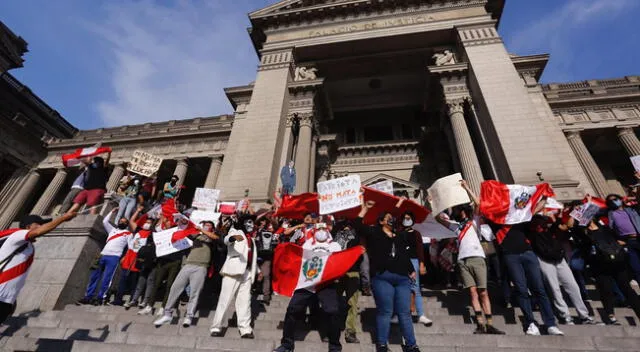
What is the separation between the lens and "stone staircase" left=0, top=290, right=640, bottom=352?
13.0 ft

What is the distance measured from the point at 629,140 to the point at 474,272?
20410 mm

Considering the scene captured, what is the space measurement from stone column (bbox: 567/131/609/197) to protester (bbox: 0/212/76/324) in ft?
69.1

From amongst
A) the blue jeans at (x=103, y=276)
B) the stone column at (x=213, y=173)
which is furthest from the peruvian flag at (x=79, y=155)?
the stone column at (x=213, y=173)

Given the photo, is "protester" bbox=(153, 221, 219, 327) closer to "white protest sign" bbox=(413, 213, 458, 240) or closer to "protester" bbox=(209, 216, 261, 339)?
"protester" bbox=(209, 216, 261, 339)

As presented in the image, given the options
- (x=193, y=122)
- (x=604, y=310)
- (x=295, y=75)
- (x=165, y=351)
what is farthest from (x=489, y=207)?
(x=193, y=122)

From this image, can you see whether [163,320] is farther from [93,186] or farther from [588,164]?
[588,164]

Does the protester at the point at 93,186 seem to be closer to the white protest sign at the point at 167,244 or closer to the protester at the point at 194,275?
the white protest sign at the point at 167,244

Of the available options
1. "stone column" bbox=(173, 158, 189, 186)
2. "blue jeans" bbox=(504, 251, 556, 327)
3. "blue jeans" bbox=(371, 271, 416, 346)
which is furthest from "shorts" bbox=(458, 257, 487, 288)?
"stone column" bbox=(173, 158, 189, 186)

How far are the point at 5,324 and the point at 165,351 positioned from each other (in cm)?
361

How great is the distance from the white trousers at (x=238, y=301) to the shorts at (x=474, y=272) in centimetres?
382

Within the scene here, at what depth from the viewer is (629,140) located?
1689 cm

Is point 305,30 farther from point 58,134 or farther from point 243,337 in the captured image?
point 58,134

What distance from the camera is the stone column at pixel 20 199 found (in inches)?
931

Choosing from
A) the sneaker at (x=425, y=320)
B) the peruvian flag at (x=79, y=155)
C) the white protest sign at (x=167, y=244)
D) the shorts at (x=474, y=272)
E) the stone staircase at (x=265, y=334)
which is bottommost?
the stone staircase at (x=265, y=334)
